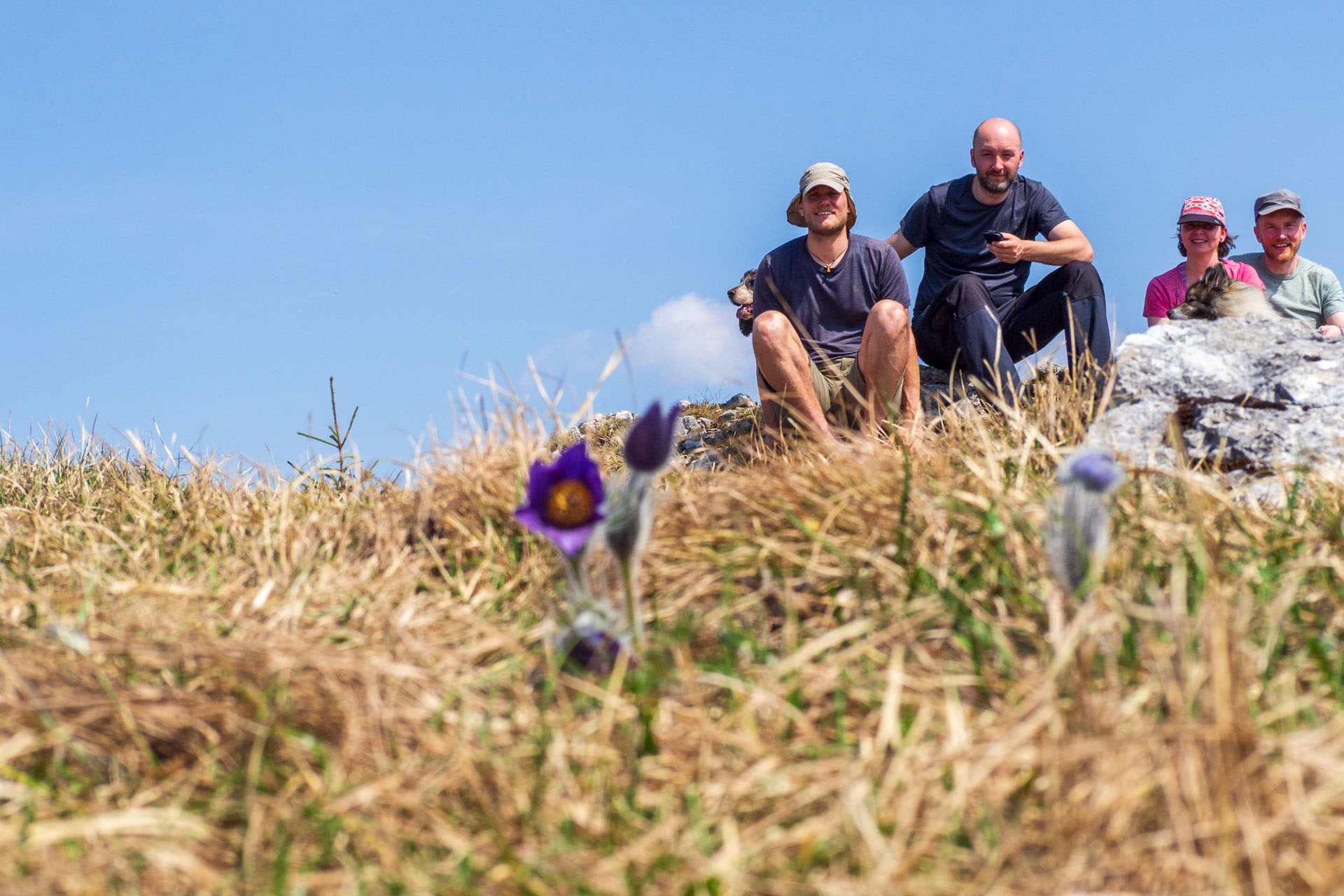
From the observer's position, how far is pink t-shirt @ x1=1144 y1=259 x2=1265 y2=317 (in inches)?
225

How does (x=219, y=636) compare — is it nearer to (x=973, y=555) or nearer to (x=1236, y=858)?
(x=973, y=555)

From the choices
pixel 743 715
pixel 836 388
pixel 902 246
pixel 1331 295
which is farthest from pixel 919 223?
pixel 743 715

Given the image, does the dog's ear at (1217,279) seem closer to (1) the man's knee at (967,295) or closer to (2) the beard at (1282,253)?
(1) the man's knee at (967,295)

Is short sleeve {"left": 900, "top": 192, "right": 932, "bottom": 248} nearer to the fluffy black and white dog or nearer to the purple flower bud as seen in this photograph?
the fluffy black and white dog

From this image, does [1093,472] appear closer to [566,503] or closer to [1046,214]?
[566,503]

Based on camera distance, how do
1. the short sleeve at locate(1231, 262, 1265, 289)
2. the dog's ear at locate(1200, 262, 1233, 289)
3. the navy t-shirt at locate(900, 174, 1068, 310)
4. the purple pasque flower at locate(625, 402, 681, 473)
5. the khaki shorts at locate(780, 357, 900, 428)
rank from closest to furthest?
1. the purple pasque flower at locate(625, 402, 681, 473)
2. the dog's ear at locate(1200, 262, 1233, 289)
3. the khaki shorts at locate(780, 357, 900, 428)
4. the short sleeve at locate(1231, 262, 1265, 289)
5. the navy t-shirt at locate(900, 174, 1068, 310)

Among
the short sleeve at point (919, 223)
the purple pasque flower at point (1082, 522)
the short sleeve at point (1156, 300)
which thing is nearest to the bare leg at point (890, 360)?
the short sleeve at point (919, 223)

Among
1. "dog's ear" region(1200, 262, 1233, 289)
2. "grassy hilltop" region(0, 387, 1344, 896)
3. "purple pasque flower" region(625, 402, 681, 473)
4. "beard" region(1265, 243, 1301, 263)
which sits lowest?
"grassy hilltop" region(0, 387, 1344, 896)

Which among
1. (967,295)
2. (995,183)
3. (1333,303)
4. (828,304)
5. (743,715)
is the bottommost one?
(743,715)

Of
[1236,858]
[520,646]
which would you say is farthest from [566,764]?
[1236,858]

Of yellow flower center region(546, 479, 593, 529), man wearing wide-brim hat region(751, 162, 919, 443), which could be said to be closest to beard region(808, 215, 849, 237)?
man wearing wide-brim hat region(751, 162, 919, 443)

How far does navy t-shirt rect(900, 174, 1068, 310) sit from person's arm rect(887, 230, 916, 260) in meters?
0.02

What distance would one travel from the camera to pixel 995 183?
19.1 ft

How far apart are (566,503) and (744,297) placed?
480 centimetres
